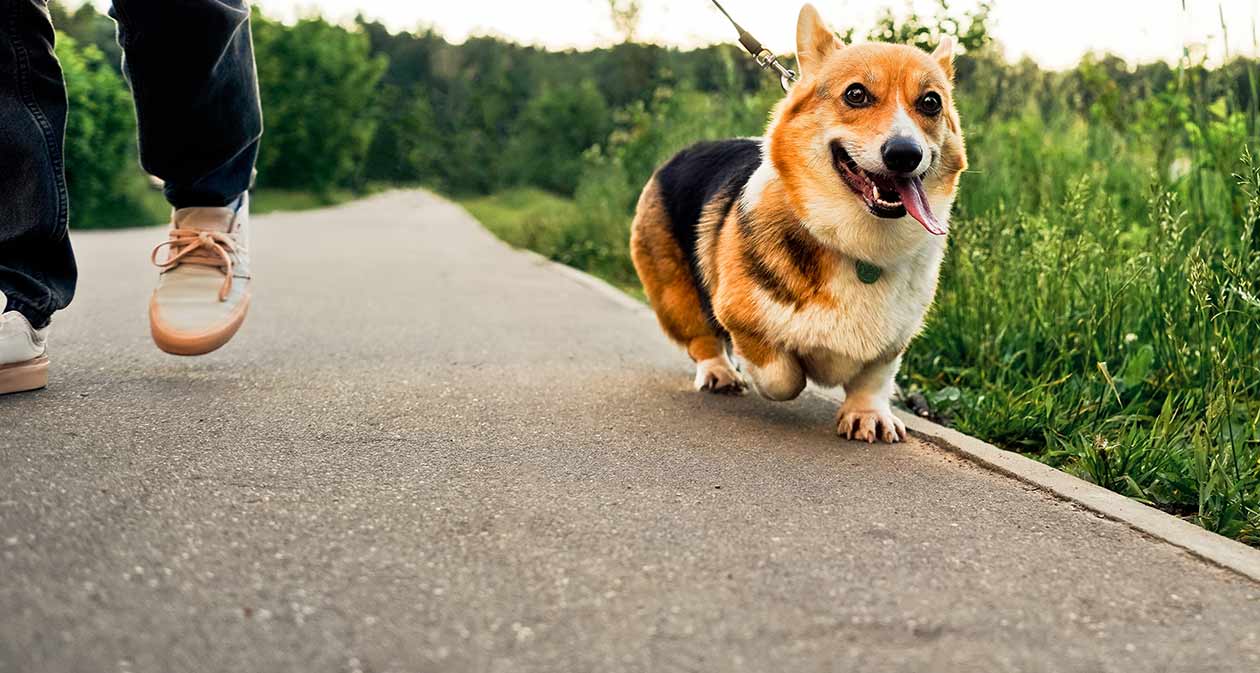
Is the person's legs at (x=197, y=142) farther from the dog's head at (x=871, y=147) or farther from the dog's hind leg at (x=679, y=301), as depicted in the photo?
the dog's head at (x=871, y=147)

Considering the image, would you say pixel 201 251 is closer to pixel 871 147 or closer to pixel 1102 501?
pixel 871 147

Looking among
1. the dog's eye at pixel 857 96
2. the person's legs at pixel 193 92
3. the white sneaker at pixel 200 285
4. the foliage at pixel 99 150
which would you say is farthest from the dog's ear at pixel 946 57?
the foliage at pixel 99 150

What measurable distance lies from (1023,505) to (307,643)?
64.6 inches

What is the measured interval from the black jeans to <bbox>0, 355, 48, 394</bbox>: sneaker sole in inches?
4.5

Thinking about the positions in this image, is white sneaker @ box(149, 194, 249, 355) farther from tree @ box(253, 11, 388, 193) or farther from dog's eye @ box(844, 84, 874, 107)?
tree @ box(253, 11, 388, 193)

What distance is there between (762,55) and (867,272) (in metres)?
1.10

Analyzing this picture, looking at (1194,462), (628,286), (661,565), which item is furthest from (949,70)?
(628,286)

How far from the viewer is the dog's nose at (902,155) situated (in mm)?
2891

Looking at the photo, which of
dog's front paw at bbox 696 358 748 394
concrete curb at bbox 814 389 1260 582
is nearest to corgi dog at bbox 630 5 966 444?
concrete curb at bbox 814 389 1260 582

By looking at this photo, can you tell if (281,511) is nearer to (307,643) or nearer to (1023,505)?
(307,643)

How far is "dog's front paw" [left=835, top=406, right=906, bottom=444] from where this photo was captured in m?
3.21

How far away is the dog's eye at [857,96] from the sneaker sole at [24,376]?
223cm

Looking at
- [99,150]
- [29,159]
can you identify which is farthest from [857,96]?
[99,150]

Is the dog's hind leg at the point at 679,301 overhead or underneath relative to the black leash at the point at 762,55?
underneath
